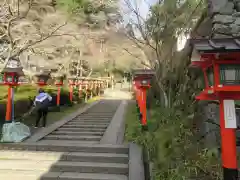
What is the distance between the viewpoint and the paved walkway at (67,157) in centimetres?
551

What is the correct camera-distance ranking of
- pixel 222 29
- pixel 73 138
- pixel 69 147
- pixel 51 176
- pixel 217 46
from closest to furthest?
pixel 217 46 → pixel 51 176 → pixel 222 29 → pixel 69 147 → pixel 73 138

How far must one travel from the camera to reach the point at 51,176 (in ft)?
17.4

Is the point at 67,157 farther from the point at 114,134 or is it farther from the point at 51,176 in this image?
the point at 114,134

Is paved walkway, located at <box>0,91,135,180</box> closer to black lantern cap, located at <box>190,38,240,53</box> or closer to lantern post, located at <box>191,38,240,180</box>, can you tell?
lantern post, located at <box>191,38,240,180</box>

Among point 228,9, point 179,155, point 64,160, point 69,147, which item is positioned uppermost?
point 228,9

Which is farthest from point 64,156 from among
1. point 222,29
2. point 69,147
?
point 222,29

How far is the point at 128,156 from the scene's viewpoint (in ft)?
20.4

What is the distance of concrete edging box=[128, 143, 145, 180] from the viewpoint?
16.7 feet

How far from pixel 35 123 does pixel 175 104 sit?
19.8ft

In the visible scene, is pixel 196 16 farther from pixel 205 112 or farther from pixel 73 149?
pixel 73 149

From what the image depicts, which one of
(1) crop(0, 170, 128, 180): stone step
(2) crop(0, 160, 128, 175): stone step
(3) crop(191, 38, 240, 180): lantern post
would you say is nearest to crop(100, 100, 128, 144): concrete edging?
(2) crop(0, 160, 128, 175): stone step

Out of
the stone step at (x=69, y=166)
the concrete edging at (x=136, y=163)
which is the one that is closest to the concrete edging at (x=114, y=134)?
the concrete edging at (x=136, y=163)

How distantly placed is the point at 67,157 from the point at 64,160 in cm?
11

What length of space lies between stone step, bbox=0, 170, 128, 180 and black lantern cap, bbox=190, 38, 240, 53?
11.4 ft
